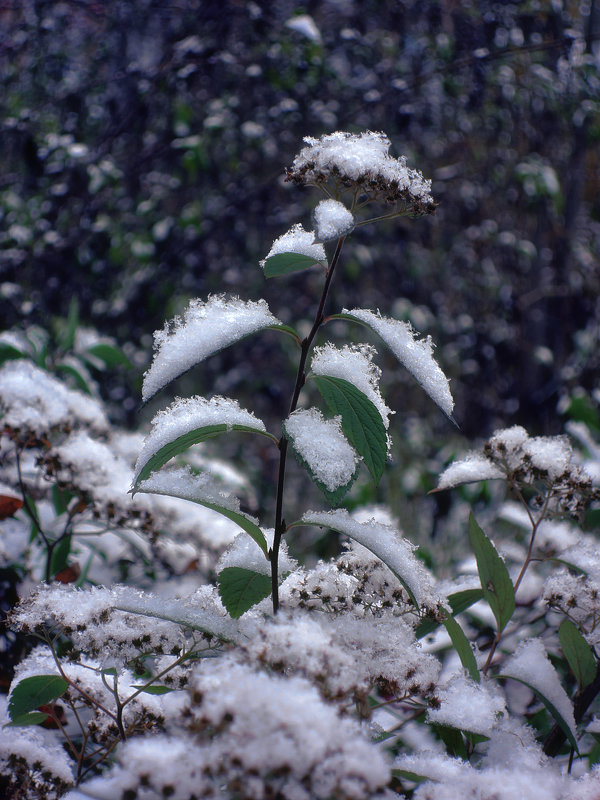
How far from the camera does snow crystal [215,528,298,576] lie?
0.79m

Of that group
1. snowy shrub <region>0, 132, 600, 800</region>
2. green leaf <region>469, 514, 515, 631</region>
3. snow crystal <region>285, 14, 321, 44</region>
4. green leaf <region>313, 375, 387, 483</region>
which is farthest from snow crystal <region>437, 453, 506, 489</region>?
snow crystal <region>285, 14, 321, 44</region>

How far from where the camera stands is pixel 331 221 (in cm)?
69

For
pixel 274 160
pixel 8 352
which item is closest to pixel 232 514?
pixel 8 352

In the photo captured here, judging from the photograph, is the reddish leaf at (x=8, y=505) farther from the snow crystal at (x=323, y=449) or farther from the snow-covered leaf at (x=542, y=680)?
the snow-covered leaf at (x=542, y=680)

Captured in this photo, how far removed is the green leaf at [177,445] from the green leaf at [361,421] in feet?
0.33

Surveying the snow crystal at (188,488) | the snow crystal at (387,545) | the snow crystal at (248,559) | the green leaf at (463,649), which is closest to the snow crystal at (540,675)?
the green leaf at (463,649)

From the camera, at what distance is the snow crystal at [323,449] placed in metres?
0.67

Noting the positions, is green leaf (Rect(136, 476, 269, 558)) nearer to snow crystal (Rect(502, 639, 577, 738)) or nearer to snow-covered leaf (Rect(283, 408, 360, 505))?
snow-covered leaf (Rect(283, 408, 360, 505))

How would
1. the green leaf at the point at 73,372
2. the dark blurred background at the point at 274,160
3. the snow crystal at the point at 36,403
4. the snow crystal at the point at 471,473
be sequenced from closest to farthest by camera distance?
the snow crystal at the point at 471,473 < the snow crystal at the point at 36,403 < the green leaf at the point at 73,372 < the dark blurred background at the point at 274,160

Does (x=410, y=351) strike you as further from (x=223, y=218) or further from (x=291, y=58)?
(x=291, y=58)

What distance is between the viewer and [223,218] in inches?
134

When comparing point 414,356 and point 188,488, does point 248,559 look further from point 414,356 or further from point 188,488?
point 414,356

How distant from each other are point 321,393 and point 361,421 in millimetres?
56

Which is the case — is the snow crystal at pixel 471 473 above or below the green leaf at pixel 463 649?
above
